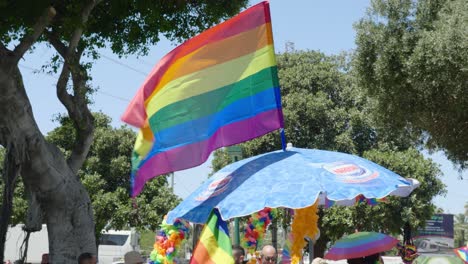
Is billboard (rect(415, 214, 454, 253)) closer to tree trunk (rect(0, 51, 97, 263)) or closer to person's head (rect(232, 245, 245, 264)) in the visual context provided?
tree trunk (rect(0, 51, 97, 263))

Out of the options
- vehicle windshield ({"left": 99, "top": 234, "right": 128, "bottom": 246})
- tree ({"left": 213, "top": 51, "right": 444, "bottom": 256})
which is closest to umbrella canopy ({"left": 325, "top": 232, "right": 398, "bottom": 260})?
tree ({"left": 213, "top": 51, "right": 444, "bottom": 256})

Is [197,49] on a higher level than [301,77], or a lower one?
lower

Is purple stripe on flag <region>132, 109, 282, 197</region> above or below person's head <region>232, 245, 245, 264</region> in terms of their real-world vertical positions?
above

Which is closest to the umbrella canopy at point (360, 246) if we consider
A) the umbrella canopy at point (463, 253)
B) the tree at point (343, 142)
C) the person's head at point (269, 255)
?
the person's head at point (269, 255)

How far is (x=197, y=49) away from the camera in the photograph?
29.9ft

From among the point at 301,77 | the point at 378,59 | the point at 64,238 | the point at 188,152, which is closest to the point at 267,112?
the point at 188,152

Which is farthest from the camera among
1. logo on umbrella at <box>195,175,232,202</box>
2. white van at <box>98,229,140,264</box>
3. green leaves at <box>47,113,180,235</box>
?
white van at <box>98,229,140,264</box>

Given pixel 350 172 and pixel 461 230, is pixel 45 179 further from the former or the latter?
pixel 461 230

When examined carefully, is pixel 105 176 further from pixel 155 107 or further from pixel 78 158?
pixel 155 107

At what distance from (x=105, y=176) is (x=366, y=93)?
2013 cm

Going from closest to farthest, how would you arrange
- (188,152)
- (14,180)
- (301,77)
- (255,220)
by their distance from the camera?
(188,152) < (14,180) < (255,220) < (301,77)

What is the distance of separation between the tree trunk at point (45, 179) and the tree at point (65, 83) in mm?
14

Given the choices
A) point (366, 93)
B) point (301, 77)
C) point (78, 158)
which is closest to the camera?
point (78, 158)

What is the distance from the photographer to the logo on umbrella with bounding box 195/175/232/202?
8.34m
